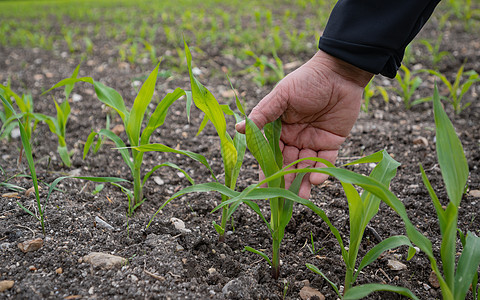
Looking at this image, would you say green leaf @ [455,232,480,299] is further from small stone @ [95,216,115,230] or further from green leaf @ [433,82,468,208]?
small stone @ [95,216,115,230]

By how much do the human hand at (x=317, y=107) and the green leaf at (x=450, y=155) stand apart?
54cm

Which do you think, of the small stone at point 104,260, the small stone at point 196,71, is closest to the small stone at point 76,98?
the small stone at point 196,71

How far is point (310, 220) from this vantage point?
6.10 feet

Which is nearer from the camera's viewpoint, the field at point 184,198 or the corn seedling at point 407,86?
the field at point 184,198

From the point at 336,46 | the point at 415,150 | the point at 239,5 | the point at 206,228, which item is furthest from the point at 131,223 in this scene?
the point at 239,5

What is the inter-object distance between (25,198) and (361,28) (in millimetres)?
1650

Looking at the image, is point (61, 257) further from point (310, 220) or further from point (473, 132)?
point (473, 132)

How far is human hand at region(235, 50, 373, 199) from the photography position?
168 cm

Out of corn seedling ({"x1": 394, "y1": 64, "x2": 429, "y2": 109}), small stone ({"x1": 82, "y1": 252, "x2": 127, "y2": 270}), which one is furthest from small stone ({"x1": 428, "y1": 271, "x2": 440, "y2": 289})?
corn seedling ({"x1": 394, "y1": 64, "x2": 429, "y2": 109})

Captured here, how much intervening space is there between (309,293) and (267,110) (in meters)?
0.68

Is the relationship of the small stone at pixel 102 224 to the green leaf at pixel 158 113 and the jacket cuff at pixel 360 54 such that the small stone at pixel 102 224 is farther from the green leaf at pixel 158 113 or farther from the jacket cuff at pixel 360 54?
the jacket cuff at pixel 360 54

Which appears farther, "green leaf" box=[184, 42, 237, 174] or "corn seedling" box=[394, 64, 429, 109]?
"corn seedling" box=[394, 64, 429, 109]

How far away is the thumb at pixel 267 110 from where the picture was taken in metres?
1.51

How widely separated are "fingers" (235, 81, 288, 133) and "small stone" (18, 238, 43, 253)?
868 millimetres
